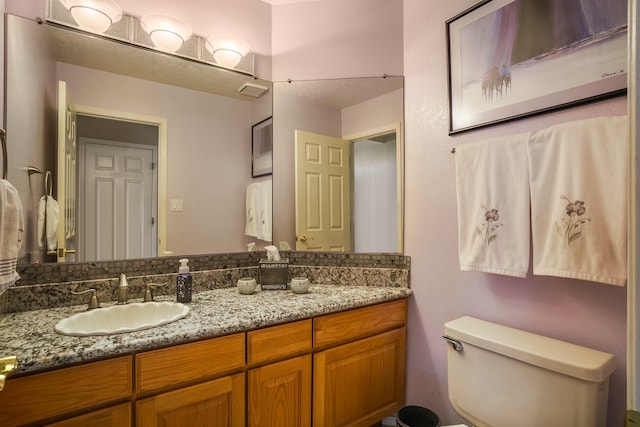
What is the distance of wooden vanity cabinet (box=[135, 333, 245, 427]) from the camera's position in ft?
3.24

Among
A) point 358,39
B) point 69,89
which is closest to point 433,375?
point 358,39

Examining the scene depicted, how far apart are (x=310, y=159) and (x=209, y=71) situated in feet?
2.43

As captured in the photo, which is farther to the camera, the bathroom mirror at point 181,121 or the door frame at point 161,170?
the door frame at point 161,170

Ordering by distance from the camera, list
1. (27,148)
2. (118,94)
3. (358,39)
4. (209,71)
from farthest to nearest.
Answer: (358,39) < (209,71) < (118,94) < (27,148)

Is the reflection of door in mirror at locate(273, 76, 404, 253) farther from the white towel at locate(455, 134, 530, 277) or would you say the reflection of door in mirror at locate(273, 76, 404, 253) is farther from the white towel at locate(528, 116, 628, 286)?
the white towel at locate(528, 116, 628, 286)

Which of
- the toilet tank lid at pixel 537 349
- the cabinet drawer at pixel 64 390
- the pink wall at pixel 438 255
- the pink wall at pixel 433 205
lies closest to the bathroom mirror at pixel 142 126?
the pink wall at pixel 433 205

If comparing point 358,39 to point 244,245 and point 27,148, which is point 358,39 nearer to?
point 244,245

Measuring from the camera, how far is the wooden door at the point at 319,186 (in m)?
1.88

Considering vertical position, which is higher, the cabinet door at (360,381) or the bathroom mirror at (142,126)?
the bathroom mirror at (142,126)

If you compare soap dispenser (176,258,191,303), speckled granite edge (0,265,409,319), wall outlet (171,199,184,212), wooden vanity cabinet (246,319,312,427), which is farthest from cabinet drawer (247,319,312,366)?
wall outlet (171,199,184,212)

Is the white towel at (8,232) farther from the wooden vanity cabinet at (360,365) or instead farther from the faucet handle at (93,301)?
the wooden vanity cabinet at (360,365)

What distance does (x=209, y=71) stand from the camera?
1729mm

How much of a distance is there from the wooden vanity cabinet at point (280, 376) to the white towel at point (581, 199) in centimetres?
95

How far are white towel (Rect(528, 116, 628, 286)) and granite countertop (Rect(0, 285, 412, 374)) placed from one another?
731mm
